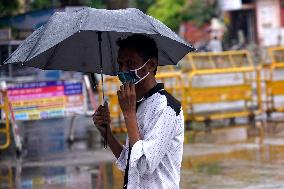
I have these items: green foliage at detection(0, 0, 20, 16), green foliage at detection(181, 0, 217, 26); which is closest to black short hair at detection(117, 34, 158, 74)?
green foliage at detection(0, 0, 20, 16)

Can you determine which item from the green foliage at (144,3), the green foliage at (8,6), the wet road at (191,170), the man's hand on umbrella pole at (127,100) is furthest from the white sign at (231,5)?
the man's hand on umbrella pole at (127,100)

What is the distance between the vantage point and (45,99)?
11875mm

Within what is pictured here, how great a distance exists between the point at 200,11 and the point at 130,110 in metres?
50.7

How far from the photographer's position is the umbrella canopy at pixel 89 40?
13.4ft

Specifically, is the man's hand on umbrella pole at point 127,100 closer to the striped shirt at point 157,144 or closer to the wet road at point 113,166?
the striped shirt at point 157,144

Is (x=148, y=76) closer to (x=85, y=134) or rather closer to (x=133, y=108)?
(x=133, y=108)

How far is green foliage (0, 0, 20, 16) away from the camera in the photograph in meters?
19.0

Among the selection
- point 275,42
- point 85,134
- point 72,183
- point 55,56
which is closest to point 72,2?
point 85,134

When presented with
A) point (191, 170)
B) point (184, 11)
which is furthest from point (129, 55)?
point (184, 11)

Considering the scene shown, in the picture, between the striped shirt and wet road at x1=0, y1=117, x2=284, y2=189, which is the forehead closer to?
the striped shirt

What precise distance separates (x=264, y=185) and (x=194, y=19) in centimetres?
4712

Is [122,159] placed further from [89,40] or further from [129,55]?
[89,40]

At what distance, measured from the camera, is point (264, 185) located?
328 inches

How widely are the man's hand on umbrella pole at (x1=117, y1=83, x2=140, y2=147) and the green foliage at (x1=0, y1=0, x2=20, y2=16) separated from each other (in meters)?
15.1
